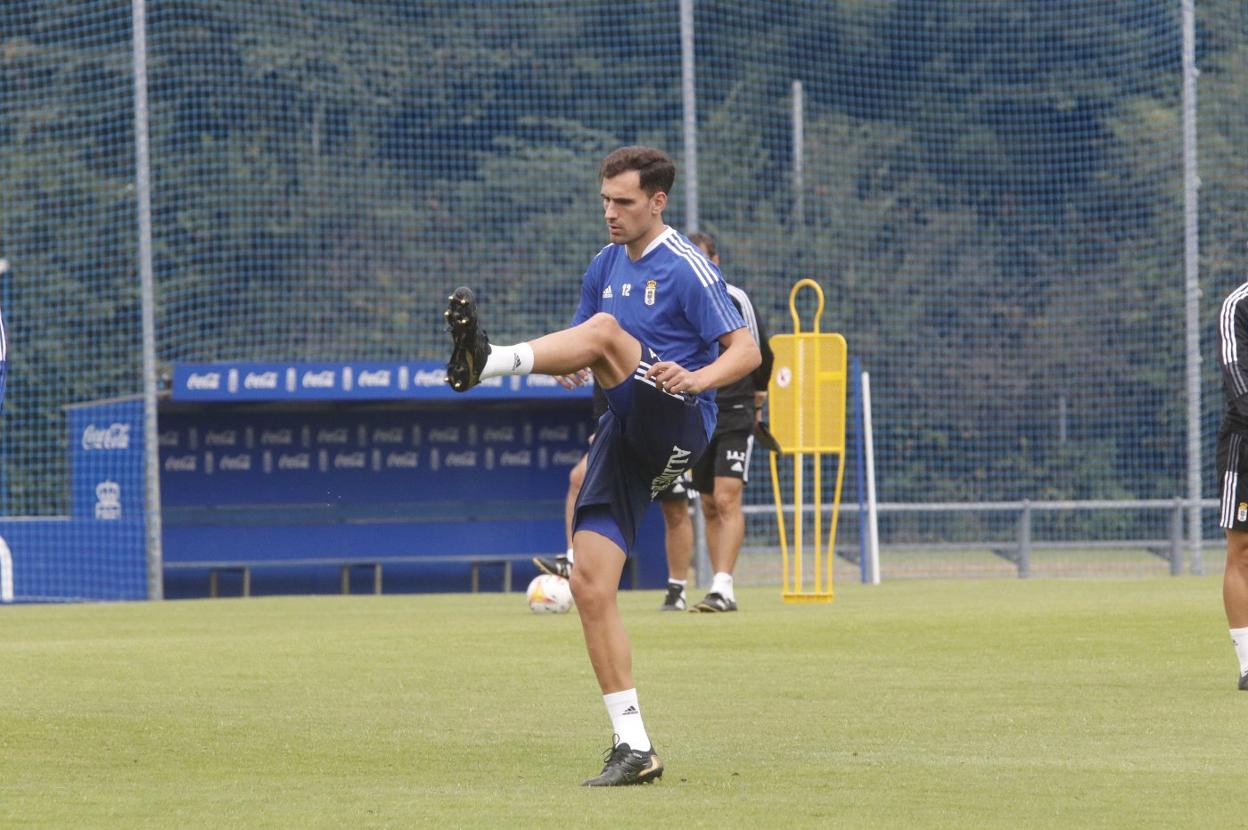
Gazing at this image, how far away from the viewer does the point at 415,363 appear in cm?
1888

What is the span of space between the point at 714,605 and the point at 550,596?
1049 millimetres

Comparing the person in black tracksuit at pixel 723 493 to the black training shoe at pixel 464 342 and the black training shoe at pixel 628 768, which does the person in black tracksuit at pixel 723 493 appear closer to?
the black training shoe at pixel 628 768

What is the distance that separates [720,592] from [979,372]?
1525cm

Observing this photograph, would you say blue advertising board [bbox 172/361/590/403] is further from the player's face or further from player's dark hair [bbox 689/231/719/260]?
the player's face

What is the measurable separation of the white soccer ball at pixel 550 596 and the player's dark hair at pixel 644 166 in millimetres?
7067

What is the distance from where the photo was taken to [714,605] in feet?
42.7

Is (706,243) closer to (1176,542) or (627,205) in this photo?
(627,205)

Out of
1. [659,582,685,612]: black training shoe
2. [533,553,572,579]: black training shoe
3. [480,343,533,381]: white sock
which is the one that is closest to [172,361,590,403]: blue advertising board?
[533,553,572,579]: black training shoe

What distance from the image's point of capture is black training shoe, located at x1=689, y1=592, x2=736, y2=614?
1299 cm

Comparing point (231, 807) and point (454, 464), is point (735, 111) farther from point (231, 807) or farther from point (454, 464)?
point (231, 807)

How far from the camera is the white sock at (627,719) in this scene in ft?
19.5

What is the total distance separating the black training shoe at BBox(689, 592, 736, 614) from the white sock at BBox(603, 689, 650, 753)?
22.7ft

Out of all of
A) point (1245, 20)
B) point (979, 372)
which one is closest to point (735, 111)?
point (979, 372)

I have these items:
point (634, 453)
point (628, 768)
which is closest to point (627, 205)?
point (634, 453)
